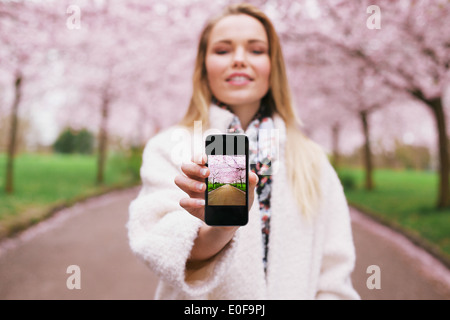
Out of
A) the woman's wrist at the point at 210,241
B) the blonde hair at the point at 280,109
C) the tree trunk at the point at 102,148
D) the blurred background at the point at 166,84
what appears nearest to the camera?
the woman's wrist at the point at 210,241

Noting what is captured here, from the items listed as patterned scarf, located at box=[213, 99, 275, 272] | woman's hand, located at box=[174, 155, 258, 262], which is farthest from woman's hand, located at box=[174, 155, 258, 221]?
patterned scarf, located at box=[213, 99, 275, 272]

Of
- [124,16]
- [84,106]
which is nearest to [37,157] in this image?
[84,106]

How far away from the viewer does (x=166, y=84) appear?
9.82 metres

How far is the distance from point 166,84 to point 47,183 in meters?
4.44

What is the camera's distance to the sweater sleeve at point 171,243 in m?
0.89

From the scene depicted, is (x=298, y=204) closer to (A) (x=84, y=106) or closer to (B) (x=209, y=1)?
(B) (x=209, y=1)

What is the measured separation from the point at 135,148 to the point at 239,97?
986 centimetres

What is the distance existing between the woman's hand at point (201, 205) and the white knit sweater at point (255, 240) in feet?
0.11

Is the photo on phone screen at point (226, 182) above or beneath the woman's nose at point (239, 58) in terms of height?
beneath

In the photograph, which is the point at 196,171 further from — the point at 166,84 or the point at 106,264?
the point at 166,84

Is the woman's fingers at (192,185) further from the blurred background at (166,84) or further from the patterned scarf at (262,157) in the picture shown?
the blurred background at (166,84)

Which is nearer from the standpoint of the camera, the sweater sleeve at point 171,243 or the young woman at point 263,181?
the sweater sleeve at point 171,243

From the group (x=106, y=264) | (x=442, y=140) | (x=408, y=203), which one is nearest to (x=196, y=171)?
(x=106, y=264)

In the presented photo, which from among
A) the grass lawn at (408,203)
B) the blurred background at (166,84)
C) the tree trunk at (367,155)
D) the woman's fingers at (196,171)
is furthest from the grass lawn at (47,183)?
the tree trunk at (367,155)
